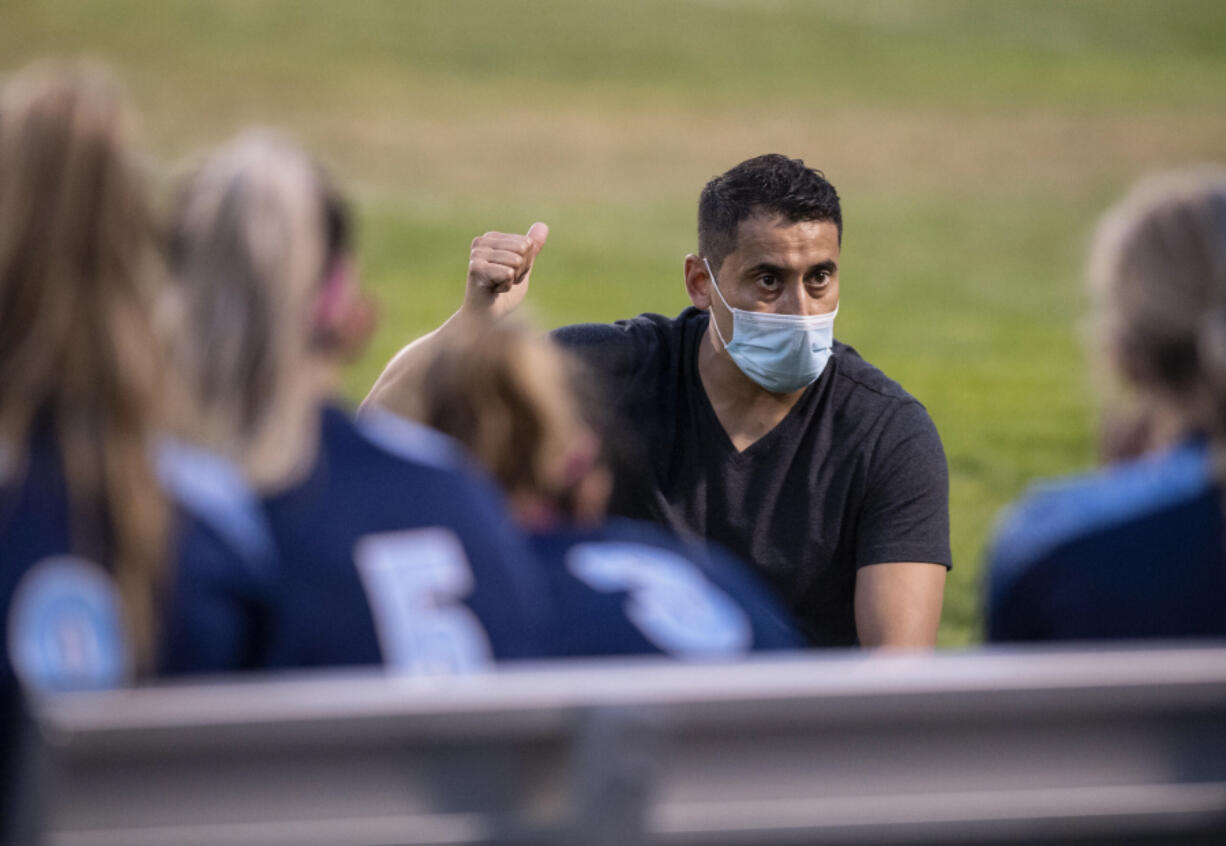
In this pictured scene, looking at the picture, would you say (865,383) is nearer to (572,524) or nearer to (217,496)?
(572,524)

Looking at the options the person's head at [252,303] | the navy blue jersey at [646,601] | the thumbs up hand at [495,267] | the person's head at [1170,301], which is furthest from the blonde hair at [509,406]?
the thumbs up hand at [495,267]

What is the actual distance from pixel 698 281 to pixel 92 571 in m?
2.76

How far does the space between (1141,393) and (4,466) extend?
5.28ft

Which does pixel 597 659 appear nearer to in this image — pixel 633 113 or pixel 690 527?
pixel 690 527

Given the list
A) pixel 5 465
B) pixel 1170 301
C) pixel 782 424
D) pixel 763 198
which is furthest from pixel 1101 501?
pixel 763 198

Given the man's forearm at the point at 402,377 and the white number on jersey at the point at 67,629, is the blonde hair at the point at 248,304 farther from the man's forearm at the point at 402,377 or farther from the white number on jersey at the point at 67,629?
the man's forearm at the point at 402,377

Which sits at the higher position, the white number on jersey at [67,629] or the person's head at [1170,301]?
the person's head at [1170,301]

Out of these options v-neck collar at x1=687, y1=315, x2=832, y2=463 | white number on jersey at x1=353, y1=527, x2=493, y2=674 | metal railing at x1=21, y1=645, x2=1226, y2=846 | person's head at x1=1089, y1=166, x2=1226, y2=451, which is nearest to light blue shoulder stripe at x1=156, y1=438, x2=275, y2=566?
white number on jersey at x1=353, y1=527, x2=493, y2=674

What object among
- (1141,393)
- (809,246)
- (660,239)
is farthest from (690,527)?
(660,239)

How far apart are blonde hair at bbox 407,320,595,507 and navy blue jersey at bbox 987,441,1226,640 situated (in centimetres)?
68

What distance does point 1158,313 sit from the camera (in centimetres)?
230

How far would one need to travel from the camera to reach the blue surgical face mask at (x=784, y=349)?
409cm

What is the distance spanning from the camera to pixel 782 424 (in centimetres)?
410

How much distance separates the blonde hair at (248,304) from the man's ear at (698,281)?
7.52 ft
